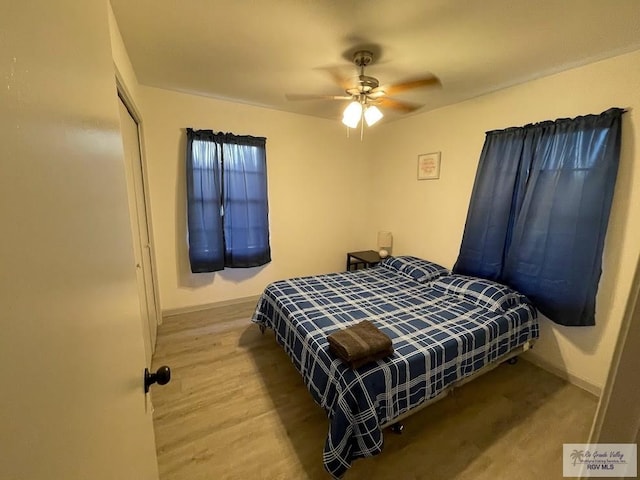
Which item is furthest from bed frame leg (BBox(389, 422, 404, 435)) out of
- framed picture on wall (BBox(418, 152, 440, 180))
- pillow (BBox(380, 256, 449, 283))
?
framed picture on wall (BBox(418, 152, 440, 180))

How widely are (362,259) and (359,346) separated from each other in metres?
2.36

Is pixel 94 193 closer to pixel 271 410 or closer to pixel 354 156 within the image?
pixel 271 410

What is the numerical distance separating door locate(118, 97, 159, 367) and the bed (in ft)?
3.15

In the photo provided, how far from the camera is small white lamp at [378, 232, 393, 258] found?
3918 mm

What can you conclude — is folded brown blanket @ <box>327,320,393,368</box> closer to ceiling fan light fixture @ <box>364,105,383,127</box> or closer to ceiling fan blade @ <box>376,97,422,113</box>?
ceiling fan light fixture @ <box>364,105,383,127</box>

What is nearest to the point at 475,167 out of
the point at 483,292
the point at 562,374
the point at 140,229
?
the point at 483,292

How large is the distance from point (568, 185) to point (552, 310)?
1029mm

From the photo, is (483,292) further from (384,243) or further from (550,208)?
(384,243)

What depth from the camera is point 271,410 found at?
1.88 m

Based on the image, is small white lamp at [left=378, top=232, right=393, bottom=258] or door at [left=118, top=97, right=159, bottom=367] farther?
small white lamp at [left=378, top=232, right=393, bottom=258]

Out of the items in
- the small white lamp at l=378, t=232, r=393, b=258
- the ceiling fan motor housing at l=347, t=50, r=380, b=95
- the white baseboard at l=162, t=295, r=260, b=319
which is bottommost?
the white baseboard at l=162, t=295, r=260, b=319

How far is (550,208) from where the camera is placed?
216 centimetres

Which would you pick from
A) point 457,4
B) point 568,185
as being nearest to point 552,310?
point 568,185

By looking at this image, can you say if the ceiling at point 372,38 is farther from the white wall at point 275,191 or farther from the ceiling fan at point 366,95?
the white wall at point 275,191
